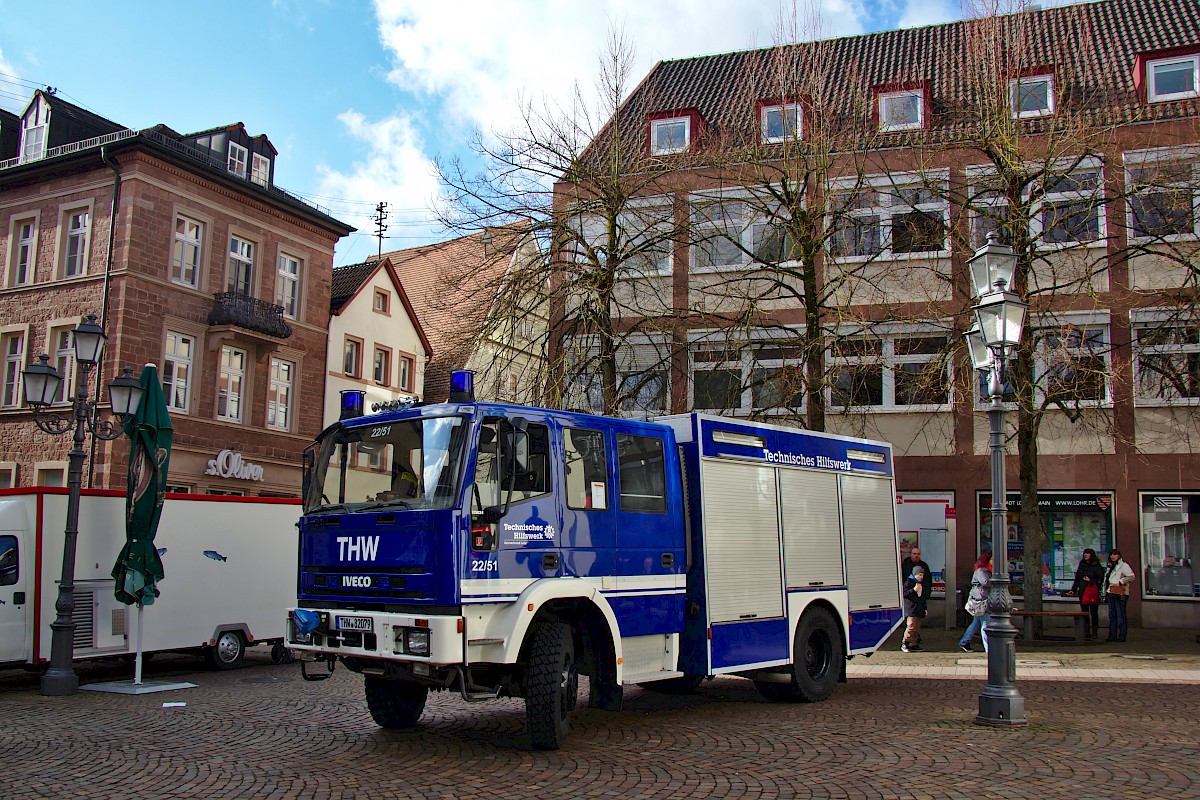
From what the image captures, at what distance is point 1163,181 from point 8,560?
18.5 meters

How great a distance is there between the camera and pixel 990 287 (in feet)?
36.4

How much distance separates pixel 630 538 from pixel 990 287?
188 inches

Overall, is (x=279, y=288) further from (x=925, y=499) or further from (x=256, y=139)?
(x=925, y=499)

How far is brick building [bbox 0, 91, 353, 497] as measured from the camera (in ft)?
94.3

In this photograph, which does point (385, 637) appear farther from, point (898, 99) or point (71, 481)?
point (898, 99)

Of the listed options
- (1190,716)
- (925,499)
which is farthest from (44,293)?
(1190,716)

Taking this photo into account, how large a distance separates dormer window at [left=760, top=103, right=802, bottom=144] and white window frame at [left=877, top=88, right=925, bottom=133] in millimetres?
2343

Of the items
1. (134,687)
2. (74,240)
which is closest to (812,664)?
(134,687)

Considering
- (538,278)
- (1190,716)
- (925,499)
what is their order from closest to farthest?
1. (1190,716)
2. (538,278)
3. (925,499)

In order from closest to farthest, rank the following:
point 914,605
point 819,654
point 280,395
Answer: point 819,654, point 914,605, point 280,395

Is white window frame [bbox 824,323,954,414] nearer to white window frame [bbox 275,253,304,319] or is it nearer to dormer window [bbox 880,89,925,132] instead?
dormer window [bbox 880,89,925,132]

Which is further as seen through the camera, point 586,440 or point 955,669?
point 955,669

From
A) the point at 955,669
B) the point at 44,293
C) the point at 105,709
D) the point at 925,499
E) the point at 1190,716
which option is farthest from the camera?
the point at 44,293

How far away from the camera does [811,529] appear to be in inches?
465
